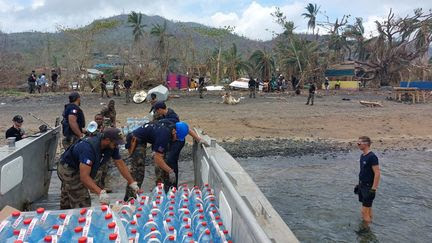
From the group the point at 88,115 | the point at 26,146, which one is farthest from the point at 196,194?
the point at 88,115

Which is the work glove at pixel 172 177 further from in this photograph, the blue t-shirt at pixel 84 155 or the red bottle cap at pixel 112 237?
the red bottle cap at pixel 112 237

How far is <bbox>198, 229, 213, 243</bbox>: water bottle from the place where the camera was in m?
3.21

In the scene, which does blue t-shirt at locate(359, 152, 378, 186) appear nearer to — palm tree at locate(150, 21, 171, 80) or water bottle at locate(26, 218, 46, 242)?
water bottle at locate(26, 218, 46, 242)

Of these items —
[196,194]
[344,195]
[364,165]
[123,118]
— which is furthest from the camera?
[123,118]

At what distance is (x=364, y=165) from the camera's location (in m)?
6.77

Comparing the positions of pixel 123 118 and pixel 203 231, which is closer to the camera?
pixel 203 231

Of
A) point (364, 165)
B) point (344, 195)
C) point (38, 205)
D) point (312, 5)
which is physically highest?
point (312, 5)

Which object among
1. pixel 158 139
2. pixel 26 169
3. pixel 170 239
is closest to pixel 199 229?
pixel 170 239

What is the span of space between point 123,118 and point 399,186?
11.0 metres

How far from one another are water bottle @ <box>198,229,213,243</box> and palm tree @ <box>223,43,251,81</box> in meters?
35.0

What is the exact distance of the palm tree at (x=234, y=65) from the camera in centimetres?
3803

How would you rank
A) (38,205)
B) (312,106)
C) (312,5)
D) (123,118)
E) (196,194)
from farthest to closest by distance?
(312,5), (312,106), (123,118), (38,205), (196,194)

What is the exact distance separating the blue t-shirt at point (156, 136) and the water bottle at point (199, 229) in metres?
2.53

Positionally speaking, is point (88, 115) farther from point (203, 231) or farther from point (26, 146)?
point (203, 231)
